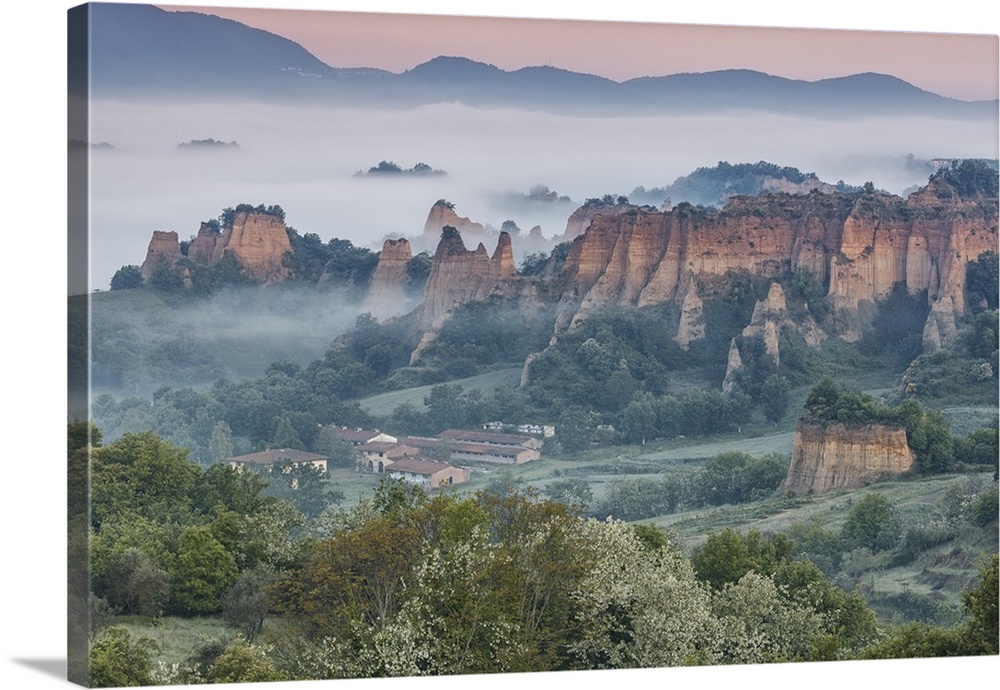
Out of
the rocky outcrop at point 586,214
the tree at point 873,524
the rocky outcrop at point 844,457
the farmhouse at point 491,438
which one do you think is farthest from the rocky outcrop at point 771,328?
the farmhouse at point 491,438

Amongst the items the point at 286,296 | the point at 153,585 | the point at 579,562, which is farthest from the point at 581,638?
the point at 286,296

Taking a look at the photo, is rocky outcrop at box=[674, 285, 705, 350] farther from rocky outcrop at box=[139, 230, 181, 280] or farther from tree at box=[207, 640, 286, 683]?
tree at box=[207, 640, 286, 683]

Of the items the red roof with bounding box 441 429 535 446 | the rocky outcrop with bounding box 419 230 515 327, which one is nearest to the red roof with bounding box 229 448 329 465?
the red roof with bounding box 441 429 535 446

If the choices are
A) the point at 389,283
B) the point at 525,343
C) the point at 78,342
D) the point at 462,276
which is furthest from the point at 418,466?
the point at 78,342

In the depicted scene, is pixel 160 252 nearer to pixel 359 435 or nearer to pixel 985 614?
pixel 359 435

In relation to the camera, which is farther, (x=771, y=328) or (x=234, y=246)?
(x=771, y=328)

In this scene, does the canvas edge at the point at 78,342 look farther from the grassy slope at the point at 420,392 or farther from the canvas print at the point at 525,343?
the grassy slope at the point at 420,392
